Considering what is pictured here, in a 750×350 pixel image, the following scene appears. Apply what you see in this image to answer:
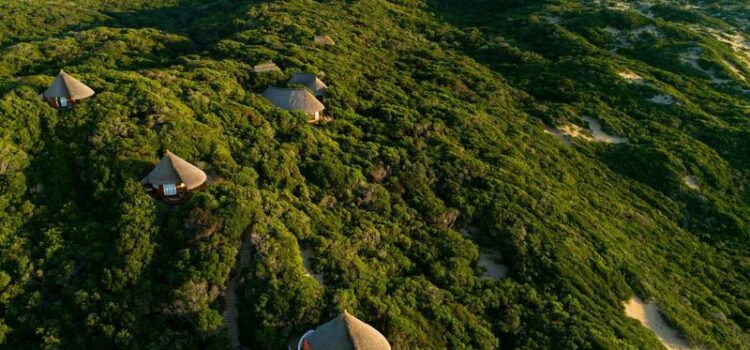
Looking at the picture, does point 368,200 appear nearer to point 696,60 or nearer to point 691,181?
point 691,181

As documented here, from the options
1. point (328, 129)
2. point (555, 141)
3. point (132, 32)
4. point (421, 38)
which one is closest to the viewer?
point (328, 129)

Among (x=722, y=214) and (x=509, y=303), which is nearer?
(x=509, y=303)

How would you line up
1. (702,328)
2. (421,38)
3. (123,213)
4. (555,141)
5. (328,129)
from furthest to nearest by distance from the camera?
(421,38) → (555,141) → (328,129) → (702,328) → (123,213)

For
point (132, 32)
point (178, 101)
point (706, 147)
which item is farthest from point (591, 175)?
point (132, 32)

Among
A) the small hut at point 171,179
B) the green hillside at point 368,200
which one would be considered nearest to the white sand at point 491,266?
the green hillside at point 368,200

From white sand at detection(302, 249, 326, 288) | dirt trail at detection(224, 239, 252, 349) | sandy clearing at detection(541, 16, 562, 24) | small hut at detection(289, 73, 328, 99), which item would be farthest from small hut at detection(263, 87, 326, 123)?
sandy clearing at detection(541, 16, 562, 24)

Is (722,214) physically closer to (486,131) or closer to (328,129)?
(486,131)

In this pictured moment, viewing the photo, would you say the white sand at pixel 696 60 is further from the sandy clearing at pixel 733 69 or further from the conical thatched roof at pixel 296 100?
the conical thatched roof at pixel 296 100
